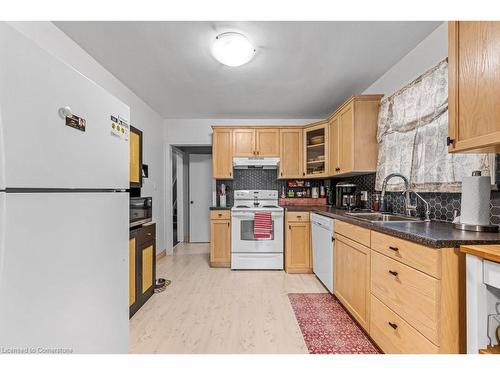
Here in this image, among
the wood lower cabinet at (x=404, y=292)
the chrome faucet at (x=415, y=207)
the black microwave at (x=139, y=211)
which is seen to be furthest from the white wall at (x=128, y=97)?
the chrome faucet at (x=415, y=207)

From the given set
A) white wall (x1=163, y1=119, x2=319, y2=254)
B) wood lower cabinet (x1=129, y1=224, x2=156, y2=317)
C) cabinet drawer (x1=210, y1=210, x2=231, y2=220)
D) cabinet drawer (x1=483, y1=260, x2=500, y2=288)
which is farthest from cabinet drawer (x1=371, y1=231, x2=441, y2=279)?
white wall (x1=163, y1=119, x2=319, y2=254)

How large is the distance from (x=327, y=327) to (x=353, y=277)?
449 mm

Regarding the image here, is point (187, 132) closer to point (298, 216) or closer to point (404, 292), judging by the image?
point (298, 216)

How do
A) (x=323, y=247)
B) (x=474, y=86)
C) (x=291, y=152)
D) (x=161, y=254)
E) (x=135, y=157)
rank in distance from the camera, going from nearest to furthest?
(x=474, y=86) → (x=135, y=157) → (x=323, y=247) → (x=291, y=152) → (x=161, y=254)

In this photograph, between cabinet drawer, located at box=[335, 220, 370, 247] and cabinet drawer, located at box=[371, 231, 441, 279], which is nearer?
cabinet drawer, located at box=[371, 231, 441, 279]

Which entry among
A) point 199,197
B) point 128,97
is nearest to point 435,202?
point 128,97

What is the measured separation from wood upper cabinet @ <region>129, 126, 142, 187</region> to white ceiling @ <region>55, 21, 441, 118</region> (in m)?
0.75

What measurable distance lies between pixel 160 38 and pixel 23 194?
1.80 m

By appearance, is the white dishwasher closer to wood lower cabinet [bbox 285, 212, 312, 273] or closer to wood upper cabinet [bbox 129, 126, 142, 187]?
wood lower cabinet [bbox 285, 212, 312, 273]

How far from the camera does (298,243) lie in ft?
10.5

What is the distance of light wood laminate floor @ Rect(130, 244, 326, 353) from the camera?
166 cm

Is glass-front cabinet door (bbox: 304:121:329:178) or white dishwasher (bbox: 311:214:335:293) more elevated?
glass-front cabinet door (bbox: 304:121:329:178)

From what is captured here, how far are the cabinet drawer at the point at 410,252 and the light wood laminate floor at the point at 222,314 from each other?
88 cm

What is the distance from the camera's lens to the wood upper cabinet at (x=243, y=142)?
3.70 metres
